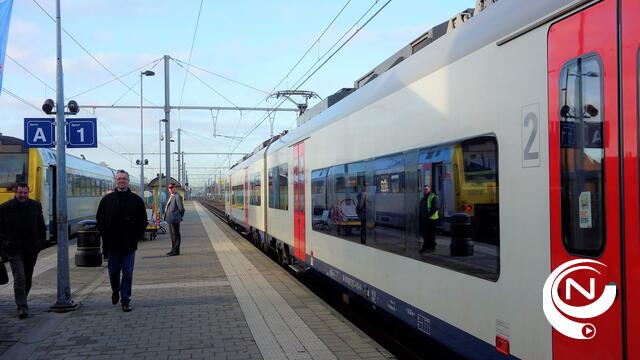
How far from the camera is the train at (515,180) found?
2.61m

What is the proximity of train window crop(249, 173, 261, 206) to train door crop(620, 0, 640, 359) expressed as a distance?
14.0 meters

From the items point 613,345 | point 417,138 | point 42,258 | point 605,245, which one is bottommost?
point 42,258

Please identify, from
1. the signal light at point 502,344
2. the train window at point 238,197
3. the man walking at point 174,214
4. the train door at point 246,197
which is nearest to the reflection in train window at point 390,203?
the signal light at point 502,344

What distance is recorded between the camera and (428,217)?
15.0 ft

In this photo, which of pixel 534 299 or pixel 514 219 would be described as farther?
pixel 514 219

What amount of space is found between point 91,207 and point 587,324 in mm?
26476

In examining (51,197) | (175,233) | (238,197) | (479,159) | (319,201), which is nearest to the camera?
(479,159)

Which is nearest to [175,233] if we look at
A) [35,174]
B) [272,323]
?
[35,174]

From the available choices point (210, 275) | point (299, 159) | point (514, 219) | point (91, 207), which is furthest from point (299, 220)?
point (91, 207)

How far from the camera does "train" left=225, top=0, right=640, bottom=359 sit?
261 centimetres

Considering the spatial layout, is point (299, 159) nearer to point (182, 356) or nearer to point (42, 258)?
point (182, 356)

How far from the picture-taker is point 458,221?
4.08 meters

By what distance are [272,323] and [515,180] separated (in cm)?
405

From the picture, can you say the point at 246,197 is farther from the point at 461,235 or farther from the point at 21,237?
the point at 461,235
